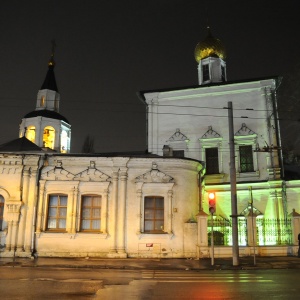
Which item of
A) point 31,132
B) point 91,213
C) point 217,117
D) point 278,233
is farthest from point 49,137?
point 278,233

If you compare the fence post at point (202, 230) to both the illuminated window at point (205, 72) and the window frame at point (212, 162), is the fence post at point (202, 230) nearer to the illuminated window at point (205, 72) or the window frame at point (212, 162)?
the window frame at point (212, 162)

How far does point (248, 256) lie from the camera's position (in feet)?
67.5

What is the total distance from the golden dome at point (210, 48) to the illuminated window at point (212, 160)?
32.3 feet

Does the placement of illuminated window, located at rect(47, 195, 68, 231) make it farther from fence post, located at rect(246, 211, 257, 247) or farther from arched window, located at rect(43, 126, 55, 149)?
arched window, located at rect(43, 126, 55, 149)

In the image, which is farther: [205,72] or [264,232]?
[205,72]

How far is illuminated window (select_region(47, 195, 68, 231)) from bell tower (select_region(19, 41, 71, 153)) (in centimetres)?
1399

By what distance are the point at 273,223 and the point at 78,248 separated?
12.2m

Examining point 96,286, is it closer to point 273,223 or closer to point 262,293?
point 262,293

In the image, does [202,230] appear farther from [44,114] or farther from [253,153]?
[44,114]

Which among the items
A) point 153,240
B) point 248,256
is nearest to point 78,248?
point 153,240

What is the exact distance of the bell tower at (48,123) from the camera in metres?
35.5

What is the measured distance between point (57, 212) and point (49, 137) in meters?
17.0

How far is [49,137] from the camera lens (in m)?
36.5

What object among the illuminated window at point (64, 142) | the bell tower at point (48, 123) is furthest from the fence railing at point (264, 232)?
the illuminated window at point (64, 142)
